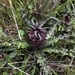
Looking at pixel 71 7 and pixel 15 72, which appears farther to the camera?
pixel 71 7

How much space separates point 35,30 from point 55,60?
0.71ft

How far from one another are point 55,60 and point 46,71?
113mm

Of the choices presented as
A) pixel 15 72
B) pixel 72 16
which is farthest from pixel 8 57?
pixel 72 16

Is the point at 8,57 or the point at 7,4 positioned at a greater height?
the point at 7,4

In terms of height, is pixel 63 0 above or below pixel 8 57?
above

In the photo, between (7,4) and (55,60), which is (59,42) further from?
(7,4)

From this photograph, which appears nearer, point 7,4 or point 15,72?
point 15,72

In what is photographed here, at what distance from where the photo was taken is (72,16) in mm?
1395

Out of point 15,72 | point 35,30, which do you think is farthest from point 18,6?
point 15,72

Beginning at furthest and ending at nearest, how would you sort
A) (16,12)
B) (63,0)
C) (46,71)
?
(63,0) → (16,12) → (46,71)

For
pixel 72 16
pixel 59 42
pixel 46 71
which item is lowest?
pixel 46 71

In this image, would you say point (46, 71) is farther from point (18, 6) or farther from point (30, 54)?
point (18, 6)

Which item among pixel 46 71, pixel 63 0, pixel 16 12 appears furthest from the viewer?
pixel 63 0

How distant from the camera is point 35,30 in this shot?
4.29 feet
